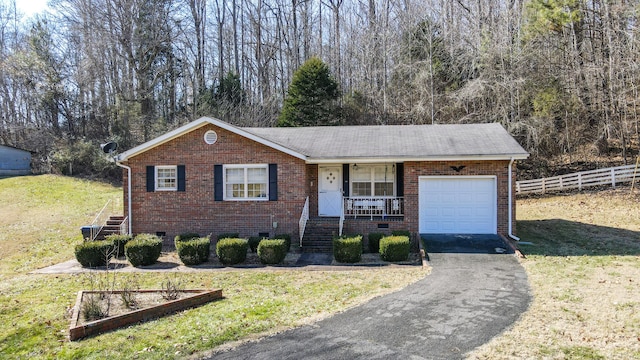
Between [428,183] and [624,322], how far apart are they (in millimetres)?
8248

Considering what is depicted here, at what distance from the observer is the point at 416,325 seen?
661cm

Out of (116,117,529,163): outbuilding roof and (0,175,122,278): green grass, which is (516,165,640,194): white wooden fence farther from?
(0,175,122,278): green grass

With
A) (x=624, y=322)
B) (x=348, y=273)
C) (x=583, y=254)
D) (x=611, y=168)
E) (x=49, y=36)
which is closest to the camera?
(x=624, y=322)

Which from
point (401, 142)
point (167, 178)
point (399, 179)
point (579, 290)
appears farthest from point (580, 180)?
point (167, 178)

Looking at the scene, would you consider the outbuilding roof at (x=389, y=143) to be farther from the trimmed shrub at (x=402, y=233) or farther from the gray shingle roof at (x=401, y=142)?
the trimmed shrub at (x=402, y=233)

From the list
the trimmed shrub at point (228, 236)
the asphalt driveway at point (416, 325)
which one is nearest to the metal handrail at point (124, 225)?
the trimmed shrub at point (228, 236)

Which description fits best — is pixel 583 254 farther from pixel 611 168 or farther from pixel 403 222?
pixel 611 168

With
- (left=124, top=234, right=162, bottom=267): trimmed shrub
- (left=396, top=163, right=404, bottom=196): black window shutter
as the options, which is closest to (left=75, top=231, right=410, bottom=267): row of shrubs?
(left=124, top=234, right=162, bottom=267): trimmed shrub

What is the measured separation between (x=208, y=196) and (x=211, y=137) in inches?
83.4

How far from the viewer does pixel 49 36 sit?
32875 millimetres

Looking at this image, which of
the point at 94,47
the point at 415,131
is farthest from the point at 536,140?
the point at 94,47

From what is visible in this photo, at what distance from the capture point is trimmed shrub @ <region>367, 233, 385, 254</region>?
13.1 m

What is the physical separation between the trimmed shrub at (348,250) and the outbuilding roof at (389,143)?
11.4 feet

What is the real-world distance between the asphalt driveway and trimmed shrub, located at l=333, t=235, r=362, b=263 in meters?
2.71
